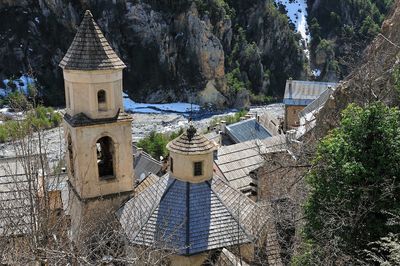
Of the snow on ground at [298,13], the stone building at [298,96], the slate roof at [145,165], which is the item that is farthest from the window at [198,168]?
the snow on ground at [298,13]

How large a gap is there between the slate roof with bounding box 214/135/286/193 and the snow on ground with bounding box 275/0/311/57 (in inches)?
4222

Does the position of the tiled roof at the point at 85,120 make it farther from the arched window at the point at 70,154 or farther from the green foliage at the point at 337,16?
the green foliage at the point at 337,16

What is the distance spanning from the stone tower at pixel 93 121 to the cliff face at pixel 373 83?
712cm

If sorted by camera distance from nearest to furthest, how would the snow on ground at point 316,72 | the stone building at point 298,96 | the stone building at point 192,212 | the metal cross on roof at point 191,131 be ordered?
the stone building at point 192,212 → the metal cross on roof at point 191,131 → the stone building at point 298,96 → the snow on ground at point 316,72

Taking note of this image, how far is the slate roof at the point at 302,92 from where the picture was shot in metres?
43.9

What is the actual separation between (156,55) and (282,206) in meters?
78.7

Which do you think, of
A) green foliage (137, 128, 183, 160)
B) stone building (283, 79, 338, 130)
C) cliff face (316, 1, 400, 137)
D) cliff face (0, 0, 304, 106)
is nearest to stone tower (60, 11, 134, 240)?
cliff face (316, 1, 400, 137)

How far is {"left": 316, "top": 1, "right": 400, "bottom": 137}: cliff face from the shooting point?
1330cm

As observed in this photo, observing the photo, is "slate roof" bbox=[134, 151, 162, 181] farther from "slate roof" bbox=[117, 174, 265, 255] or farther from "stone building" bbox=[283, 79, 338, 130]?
"stone building" bbox=[283, 79, 338, 130]

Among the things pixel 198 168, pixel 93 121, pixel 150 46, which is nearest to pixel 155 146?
pixel 93 121

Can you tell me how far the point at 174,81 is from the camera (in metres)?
90.6

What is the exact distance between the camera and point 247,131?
33.4 meters

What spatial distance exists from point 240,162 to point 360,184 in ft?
50.4

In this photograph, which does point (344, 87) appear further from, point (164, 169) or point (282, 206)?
point (164, 169)
